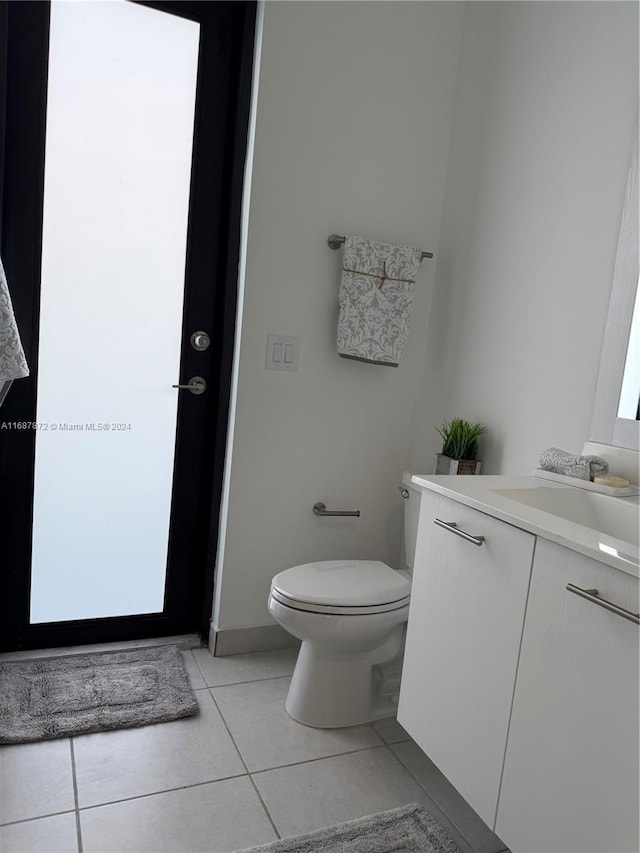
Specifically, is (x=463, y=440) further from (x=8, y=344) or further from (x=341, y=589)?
(x=8, y=344)

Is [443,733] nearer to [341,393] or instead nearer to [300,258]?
[341,393]

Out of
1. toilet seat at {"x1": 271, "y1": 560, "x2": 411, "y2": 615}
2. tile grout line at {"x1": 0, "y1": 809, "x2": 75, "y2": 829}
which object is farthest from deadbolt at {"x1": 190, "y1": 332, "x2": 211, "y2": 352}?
tile grout line at {"x1": 0, "y1": 809, "x2": 75, "y2": 829}

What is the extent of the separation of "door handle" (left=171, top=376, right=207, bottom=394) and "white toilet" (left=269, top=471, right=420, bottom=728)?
2.33 ft

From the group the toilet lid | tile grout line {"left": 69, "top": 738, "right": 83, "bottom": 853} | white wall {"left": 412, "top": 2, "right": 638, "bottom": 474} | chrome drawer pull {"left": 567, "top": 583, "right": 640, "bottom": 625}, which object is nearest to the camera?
chrome drawer pull {"left": 567, "top": 583, "right": 640, "bottom": 625}

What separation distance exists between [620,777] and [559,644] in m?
0.21

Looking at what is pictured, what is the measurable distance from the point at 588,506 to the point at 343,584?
0.72m

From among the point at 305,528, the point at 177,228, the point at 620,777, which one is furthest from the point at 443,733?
the point at 177,228

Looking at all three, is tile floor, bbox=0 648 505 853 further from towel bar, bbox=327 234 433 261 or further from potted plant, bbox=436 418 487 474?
towel bar, bbox=327 234 433 261

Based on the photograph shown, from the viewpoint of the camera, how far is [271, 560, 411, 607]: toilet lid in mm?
1739

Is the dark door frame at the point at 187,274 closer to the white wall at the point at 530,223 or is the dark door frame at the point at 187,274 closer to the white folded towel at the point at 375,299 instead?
the white folded towel at the point at 375,299

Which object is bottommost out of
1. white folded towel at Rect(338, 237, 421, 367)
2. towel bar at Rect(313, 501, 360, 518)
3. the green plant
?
towel bar at Rect(313, 501, 360, 518)

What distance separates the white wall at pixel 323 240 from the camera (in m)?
2.02

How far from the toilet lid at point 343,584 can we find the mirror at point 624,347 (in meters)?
0.74

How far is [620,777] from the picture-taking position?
0.94 metres
